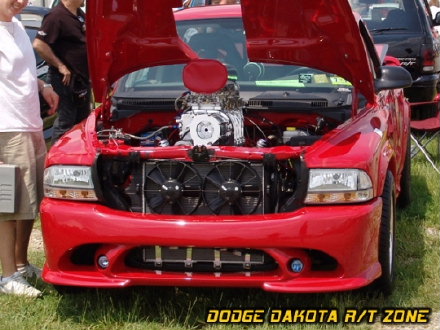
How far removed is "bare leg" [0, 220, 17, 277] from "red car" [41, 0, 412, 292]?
2.11 feet

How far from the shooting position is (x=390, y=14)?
31.5 feet

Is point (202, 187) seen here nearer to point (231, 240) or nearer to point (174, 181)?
point (174, 181)

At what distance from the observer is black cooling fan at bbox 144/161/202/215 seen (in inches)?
167

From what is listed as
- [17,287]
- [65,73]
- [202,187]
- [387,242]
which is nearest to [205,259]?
[202,187]

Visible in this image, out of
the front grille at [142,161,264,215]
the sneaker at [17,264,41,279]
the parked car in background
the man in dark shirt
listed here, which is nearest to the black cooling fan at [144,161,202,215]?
the front grille at [142,161,264,215]

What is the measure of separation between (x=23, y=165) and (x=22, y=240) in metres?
0.54

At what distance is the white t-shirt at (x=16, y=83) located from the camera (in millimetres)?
4730

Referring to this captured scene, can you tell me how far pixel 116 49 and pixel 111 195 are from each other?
102 cm

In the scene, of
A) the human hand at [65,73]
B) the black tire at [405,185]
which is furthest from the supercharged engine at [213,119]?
the human hand at [65,73]

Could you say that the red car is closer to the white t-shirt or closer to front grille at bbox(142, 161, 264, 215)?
front grille at bbox(142, 161, 264, 215)

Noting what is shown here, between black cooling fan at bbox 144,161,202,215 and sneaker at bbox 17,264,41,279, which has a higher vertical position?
black cooling fan at bbox 144,161,202,215

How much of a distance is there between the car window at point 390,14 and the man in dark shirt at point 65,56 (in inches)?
139

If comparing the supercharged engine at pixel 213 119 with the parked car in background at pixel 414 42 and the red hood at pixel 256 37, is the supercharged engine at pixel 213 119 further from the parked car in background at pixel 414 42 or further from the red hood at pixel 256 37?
the parked car in background at pixel 414 42

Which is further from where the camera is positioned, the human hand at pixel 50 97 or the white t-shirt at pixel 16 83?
the human hand at pixel 50 97
